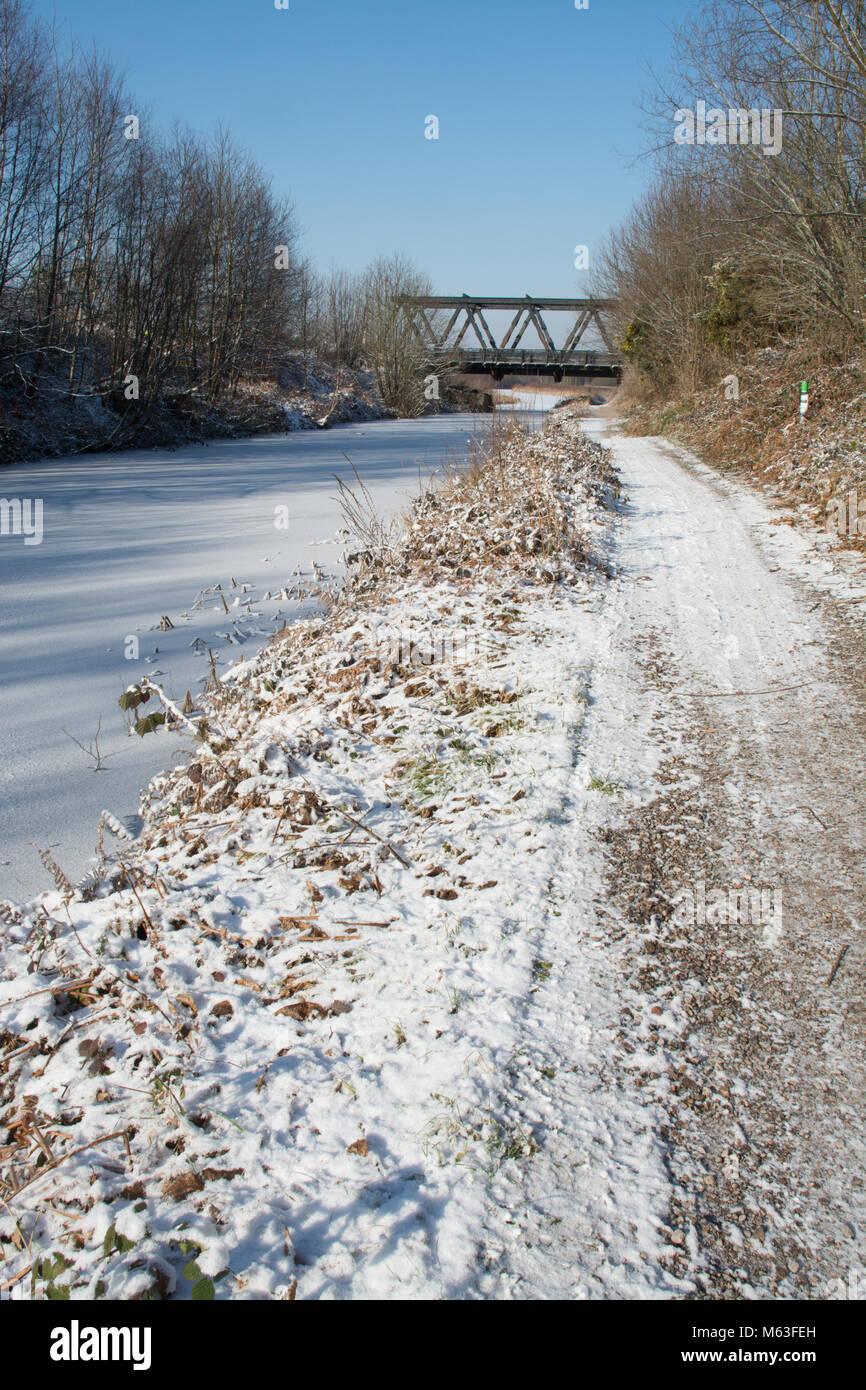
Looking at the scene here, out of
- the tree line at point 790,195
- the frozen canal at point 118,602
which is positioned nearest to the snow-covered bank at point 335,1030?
the frozen canal at point 118,602

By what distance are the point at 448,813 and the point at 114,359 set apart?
18.8 m

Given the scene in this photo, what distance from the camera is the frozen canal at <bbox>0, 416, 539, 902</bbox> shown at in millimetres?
4020

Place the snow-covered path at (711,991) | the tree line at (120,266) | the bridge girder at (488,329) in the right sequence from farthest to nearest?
the bridge girder at (488,329)
the tree line at (120,266)
the snow-covered path at (711,991)

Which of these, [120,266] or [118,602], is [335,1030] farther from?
[120,266]

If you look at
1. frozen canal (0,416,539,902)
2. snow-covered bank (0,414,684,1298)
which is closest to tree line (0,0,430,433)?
frozen canal (0,416,539,902)

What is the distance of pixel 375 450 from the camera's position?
18.2 metres

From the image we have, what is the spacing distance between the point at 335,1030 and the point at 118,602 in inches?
219

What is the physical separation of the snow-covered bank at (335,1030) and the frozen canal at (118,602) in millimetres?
536

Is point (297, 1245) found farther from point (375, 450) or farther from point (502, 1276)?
point (375, 450)

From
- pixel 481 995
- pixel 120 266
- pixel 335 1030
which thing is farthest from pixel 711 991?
pixel 120 266

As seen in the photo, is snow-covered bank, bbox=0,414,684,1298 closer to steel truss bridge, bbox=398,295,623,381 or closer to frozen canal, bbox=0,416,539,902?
frozen canal, bbox=0,416,539,902

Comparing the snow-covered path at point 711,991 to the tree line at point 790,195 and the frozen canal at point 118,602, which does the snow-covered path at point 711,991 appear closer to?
the frozen canal at point 118,602

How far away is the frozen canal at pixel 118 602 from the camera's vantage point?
4.02m

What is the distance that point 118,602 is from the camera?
270 inches
